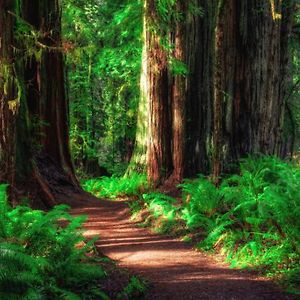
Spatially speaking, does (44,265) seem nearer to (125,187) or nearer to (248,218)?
(248,218)

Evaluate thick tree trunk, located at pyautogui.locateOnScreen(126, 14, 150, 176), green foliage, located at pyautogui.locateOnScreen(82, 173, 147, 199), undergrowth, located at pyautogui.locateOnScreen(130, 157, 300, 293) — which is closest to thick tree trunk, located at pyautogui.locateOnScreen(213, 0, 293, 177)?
undergrowth, located at pyautogui.locateOnScreen(130, 157, 300, 293)

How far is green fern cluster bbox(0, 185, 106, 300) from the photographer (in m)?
3.99

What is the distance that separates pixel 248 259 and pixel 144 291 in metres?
1.78

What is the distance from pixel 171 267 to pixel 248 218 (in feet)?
4.34

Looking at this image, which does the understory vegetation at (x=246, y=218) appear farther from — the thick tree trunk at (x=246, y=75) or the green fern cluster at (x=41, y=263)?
the green fern cluster at (x=41, y=263)

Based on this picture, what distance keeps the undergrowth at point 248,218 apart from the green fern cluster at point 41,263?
7.52ft

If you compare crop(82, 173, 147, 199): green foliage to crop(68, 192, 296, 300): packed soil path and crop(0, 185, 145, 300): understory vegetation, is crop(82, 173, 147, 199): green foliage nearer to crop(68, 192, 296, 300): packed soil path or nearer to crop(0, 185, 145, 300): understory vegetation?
crop(68, 192, 296, 300): packed soil path

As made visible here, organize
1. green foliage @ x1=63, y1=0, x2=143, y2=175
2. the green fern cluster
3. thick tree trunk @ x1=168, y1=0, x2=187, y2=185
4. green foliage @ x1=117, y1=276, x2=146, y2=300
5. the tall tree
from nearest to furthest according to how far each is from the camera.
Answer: the green fern cluster
green foliage @ x1=117, y1=276, x2=146, y2=300
the tall tree
thick tree trunk @ x1=168, y1=0, x2=187, y2=185
green foliage @ x1=63, y1=0, x2=143, y2=175

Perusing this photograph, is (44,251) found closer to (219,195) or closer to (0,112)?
→ (0,112)

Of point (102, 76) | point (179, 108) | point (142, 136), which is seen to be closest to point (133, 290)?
point (179, 108)

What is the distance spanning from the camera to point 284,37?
1275 centimetres

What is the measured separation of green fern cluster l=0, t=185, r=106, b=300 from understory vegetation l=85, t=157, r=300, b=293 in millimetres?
2302

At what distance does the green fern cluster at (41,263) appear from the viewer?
13.1 ft

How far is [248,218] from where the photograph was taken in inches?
252
